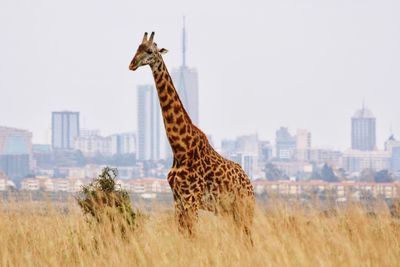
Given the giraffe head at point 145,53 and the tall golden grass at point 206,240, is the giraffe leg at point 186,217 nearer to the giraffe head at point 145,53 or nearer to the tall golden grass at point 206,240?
the tall golden grass at point 206,240

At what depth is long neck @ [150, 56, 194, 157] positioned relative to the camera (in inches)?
677

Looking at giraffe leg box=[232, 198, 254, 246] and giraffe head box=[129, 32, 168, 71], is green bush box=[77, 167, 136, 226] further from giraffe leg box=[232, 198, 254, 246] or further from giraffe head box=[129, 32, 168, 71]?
giraffe head box=[129, 32, 168, 71]

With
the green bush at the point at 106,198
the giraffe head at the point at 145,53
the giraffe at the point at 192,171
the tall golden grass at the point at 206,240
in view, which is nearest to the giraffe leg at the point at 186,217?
the giraffe at the point at 192,171

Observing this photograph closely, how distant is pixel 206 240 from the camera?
15320mm

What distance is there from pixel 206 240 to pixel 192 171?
6.23 ft

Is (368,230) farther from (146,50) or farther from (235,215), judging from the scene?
(146,50)

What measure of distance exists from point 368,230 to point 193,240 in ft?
8.00

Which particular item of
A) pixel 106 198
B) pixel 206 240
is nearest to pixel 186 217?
pixel 106 198

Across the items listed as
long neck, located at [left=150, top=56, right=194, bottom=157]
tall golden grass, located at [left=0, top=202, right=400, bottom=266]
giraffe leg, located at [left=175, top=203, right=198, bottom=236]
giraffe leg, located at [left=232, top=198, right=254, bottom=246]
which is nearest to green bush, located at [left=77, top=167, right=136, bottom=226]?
tall golden grass, located at [left=0, top=202, right=400, bottom=266]

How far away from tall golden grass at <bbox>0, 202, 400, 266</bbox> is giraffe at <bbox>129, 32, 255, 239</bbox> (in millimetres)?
238

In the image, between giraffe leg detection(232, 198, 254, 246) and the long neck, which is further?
the long neck

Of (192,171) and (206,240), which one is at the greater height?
(192,171)

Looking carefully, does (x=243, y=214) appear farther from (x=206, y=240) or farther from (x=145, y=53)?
(x=145, y=53)

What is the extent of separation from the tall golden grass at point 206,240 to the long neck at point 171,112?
3.68ft
